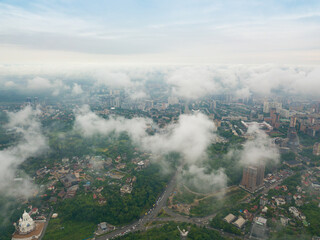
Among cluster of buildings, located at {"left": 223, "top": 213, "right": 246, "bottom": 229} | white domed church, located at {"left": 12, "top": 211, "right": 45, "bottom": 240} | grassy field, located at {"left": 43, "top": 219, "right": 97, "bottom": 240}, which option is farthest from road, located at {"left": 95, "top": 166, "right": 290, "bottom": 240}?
white domed church, located at {"left": 12, "top": 211, "right": 45, "bottom": 240}

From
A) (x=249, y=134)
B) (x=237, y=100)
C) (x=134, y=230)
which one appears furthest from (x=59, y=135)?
(x=237, y=100)

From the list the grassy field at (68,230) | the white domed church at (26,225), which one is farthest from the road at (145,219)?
the white domed church at (26,225)

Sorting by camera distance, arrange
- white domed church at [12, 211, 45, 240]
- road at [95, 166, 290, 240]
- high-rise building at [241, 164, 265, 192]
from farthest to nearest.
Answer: high-rise building at [241, 164, 265, 192], road at [95, 166, 290, 240], white domed church at [12, 211, 45, 240]

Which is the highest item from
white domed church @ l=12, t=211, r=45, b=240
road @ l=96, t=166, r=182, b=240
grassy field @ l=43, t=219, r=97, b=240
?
white domed church @ l=12, t=211, r=45, b=240

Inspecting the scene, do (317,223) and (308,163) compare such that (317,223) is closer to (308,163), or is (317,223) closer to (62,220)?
(308,163)

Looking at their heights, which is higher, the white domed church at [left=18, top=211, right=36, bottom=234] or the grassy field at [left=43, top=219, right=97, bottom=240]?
the white domed church at [left=18, top=211, right=36, bottom=234]

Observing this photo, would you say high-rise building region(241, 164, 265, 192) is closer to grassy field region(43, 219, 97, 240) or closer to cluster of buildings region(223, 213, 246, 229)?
cluster of buildings region(223, 213, 246, 229)
